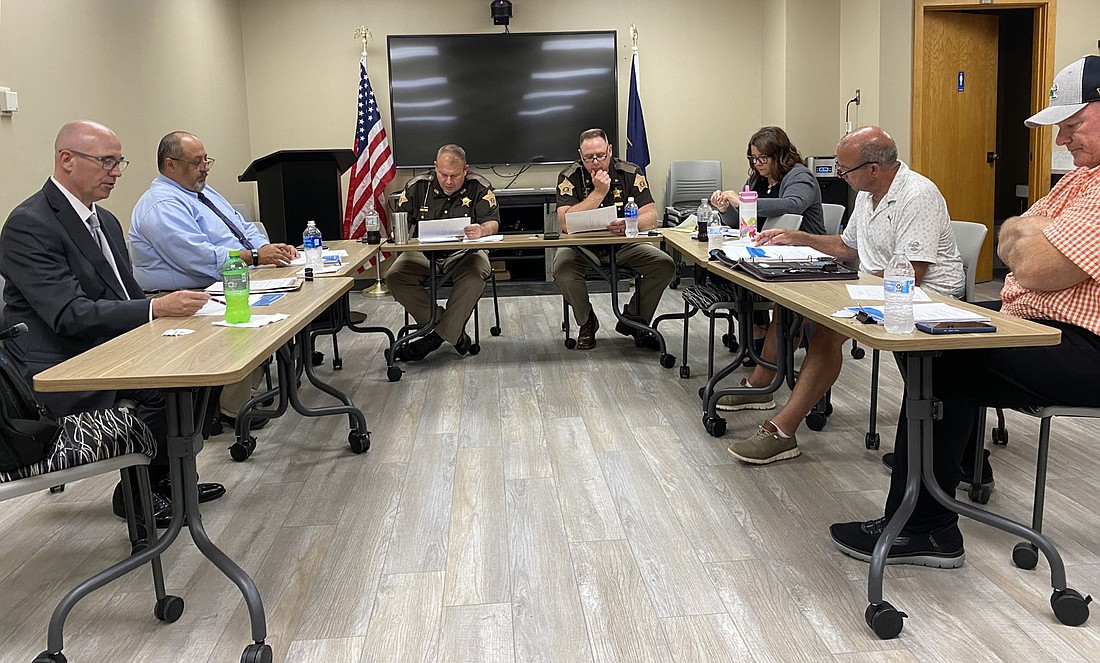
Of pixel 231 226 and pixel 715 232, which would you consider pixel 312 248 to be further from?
pixel 715 232

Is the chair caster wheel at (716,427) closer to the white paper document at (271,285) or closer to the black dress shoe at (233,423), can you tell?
the white paper document at (271,285)

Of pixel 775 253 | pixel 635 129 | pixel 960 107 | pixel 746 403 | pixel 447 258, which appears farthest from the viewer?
pixel 635 129

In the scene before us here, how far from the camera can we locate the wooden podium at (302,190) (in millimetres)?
6250

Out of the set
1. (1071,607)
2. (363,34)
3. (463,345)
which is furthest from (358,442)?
(363,34)

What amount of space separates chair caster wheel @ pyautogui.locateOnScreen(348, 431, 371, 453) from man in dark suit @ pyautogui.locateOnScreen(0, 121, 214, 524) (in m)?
0.86

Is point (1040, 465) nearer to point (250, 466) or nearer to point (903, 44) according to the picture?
point (250, 466)

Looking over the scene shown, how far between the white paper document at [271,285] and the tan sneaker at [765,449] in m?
1.70

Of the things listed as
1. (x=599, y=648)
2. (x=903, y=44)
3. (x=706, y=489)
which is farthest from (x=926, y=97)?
(x=599, y=648)

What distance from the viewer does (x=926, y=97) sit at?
22.3 ft

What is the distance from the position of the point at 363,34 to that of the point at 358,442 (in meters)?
5.20

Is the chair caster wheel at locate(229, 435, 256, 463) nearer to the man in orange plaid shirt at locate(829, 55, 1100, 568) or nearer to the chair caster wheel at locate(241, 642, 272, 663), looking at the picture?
the chair caster wheel at locate(241, 642, 272, 663)

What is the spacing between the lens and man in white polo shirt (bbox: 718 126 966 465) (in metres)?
3.10

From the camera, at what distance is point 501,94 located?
7926mm

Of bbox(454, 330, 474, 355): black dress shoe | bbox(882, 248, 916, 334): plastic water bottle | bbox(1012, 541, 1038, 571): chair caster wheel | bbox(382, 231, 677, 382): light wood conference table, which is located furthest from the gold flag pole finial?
bbox(1012, 541, 1038, 571): chair caster wheel
